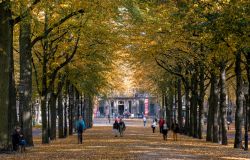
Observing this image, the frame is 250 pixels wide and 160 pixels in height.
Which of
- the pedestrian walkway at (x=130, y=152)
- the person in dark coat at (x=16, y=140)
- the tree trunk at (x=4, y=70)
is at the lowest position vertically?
the pedestrian walkway at (x=130, y=152)

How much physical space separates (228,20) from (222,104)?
38.6 ft

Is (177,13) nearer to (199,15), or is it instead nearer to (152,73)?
Answer: (199,15)

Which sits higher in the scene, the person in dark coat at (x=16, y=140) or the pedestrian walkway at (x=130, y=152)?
the person in dark coat at (x=16, y=140)

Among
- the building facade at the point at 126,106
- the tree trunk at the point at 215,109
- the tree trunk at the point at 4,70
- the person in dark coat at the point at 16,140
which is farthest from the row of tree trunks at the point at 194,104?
the building facade at the point at 126,106

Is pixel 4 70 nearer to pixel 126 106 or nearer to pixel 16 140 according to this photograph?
pixel 16 140

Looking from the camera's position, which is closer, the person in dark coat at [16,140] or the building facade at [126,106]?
the person in dark coat at [16,140]

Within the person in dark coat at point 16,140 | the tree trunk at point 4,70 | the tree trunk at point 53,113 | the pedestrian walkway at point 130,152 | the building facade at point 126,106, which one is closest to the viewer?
the pedestrian walkway at point 130,152

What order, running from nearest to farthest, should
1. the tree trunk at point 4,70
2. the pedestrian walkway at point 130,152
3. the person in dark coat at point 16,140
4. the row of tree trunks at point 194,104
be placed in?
the pedestrian walkway at point 130,152 < the tree trunk at point 4,70 < the person in dark coat at point 16,140 < the row of tree trunks at point 194,104

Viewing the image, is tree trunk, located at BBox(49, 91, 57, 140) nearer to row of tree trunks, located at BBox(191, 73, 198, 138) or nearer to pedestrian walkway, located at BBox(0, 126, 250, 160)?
pedestrian walkway, located at BBox(0, 126, 250, 160)

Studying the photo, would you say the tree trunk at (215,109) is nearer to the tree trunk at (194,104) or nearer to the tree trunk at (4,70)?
the tree trunk at (194,104)

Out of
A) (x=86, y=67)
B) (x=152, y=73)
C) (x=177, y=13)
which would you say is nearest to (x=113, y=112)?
(x=152, y=73)

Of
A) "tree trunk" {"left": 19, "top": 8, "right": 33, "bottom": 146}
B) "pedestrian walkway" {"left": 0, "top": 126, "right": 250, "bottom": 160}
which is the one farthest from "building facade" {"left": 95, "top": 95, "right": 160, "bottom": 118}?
"tree trunk" {"left": 19, "top": 8, "right": 33, "bottom": 146}

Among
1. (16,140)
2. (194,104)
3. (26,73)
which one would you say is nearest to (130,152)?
(16,140)

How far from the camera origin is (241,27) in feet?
Answer: 75.4
